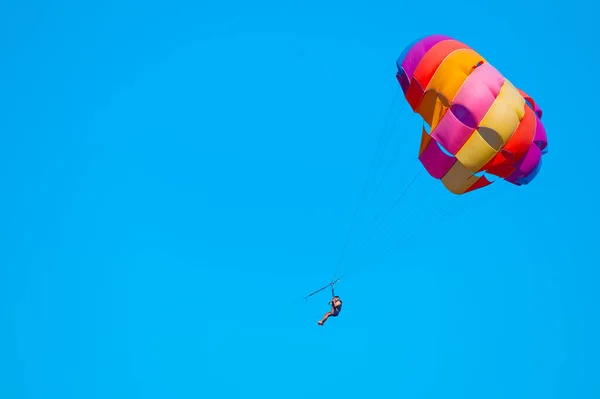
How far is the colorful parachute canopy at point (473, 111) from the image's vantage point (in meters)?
36.0

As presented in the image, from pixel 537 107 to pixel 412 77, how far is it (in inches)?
139

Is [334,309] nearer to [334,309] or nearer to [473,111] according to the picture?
[334,309]

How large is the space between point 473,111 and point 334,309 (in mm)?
6447

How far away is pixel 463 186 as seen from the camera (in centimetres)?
3809

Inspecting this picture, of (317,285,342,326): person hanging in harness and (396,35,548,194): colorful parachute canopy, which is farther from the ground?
(396,35,548,194): colorful parachute canopy

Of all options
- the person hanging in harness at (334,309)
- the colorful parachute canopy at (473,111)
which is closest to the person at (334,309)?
the person hanging in harness at (334,309)

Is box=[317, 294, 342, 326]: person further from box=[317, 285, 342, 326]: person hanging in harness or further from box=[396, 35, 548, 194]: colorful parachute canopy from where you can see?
box=[396, 35, 548, 194]: colorful parachute canopy

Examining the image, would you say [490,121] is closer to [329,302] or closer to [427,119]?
[427,119]

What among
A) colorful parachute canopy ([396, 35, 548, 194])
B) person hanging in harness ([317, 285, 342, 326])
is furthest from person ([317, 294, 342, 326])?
colorful parachute canopy ([396, 35, 548, 194])

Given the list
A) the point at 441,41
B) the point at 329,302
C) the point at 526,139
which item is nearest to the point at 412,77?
the point at 441,41

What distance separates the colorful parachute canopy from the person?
4.82 m

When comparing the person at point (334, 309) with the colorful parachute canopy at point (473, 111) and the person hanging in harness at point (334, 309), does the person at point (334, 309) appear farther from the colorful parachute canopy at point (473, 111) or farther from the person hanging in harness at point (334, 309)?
the colorful parachute canopy at point (473, 111)

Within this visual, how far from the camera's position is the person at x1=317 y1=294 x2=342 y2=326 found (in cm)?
3756

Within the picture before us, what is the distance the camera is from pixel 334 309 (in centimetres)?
3759
